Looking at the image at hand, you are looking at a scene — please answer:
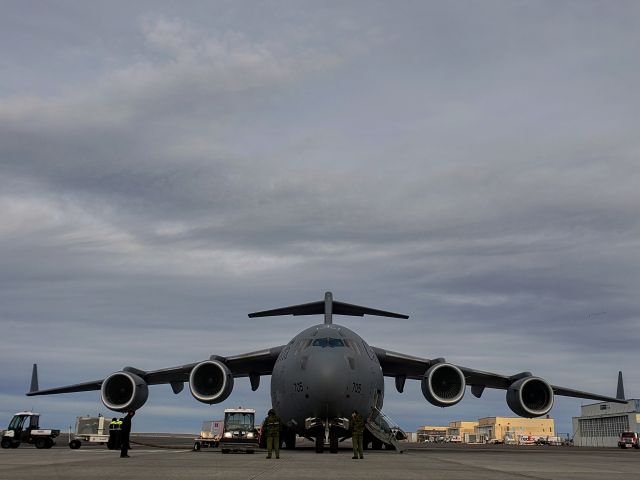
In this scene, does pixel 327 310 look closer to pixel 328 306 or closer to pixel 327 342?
pixel 328 306

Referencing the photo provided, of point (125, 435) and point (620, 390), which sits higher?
point (620, 390)

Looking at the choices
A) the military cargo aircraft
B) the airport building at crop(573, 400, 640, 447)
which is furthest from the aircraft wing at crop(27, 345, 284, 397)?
the airport building at crop(573, 400, 640, 447)

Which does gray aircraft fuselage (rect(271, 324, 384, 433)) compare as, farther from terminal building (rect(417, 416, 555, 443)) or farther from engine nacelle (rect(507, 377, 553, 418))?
terminal building (rect(417, 416, 555, 443))

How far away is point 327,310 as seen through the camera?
31.6 meters

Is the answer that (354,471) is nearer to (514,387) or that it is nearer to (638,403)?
(514,387)

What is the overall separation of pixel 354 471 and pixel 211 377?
15.3m

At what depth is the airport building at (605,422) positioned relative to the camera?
84.8m

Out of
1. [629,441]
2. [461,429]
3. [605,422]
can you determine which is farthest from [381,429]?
[461,429]

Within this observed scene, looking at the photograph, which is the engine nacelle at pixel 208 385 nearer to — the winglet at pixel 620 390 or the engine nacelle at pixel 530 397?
the engine nacelle at pixel 530 397

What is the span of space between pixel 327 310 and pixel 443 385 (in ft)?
19.2

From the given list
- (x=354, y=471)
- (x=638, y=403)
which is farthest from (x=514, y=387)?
(x=638, y=403)

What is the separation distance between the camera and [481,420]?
5630 inches

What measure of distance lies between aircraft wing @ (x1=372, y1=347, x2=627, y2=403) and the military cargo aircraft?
0.04 m

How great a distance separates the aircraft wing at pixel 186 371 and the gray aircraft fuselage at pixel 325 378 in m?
4.62
